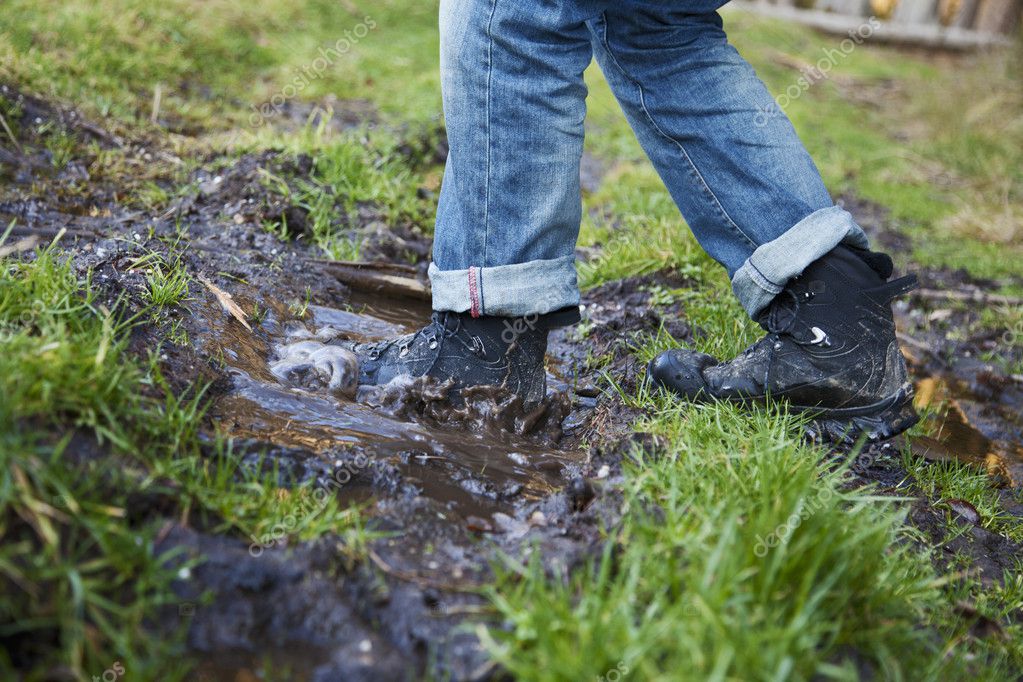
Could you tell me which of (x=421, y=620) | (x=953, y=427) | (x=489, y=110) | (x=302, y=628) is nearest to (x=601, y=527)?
(x=421, y=620)

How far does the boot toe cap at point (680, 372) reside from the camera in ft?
7.63

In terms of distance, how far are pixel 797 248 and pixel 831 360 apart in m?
0.34

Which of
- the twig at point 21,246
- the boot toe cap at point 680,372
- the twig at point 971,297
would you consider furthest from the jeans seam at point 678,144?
the twig at point 971,297

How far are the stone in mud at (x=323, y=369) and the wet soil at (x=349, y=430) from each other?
0.04 ft

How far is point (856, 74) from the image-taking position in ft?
33.8

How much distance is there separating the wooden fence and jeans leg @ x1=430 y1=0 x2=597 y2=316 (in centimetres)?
1130

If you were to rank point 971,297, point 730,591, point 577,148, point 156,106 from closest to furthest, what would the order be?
point 730,591
point 577,148
point 971,297
point 156,106

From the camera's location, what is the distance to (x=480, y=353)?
A: 2256 millimetres

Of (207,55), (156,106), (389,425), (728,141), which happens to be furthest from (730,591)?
(207,55)

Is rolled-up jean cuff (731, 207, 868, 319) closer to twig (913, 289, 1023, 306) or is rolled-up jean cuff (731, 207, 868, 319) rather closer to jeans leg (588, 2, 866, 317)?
jeans leg (588, 2, 866, 317)

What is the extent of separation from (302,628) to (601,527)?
0.65 m

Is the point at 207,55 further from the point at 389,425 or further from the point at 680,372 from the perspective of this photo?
the point at 680,372

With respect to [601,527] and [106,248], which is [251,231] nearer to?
[106,248]

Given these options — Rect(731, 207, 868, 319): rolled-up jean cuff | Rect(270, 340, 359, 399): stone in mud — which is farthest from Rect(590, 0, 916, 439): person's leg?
Rect(270, 340, 359, 399): stone in mud
